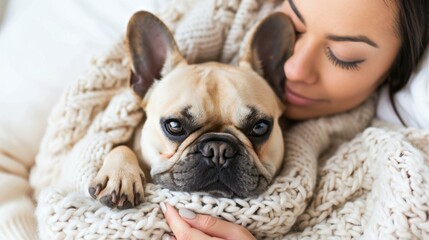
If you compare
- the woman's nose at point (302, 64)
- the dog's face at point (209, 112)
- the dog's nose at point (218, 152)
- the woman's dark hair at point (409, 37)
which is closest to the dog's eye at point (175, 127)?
the dog's face at point (209, 112)

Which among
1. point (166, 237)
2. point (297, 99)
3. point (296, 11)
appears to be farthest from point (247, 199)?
point (296, 11)

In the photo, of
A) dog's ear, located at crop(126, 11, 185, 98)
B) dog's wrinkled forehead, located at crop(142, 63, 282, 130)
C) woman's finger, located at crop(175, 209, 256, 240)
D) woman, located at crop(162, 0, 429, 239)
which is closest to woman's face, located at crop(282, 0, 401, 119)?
woman, located at crop(162, 0, 429, 239)

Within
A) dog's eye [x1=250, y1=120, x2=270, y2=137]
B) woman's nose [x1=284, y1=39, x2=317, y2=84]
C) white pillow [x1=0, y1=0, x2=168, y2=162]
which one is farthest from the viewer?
white pillow [x1=0, y1=0, x2=168, y2=162]

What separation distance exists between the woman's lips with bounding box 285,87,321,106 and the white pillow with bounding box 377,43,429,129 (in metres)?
0.24

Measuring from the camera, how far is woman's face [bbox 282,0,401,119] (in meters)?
1.21

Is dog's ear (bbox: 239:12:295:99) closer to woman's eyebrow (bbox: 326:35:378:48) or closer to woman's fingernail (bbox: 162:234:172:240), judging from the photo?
woman's eyebrow (bbox: 326:35:378:48)

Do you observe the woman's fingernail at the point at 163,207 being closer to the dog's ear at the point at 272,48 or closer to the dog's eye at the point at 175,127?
the dog's eye at the point at 175,127

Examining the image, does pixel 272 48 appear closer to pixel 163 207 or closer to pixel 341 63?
pixel 341 63

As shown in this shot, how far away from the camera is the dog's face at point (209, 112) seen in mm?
1061

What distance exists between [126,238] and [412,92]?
88 cm

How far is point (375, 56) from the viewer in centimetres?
127

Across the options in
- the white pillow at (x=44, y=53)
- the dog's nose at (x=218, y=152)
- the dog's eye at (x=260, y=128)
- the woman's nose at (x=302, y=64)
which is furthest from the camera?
the white pillow at (x=44, y=53)

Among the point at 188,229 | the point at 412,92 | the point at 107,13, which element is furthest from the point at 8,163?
the point at 412,92

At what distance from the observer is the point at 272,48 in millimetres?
1346
